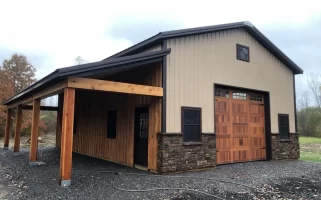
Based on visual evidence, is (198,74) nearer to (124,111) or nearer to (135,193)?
(124,111)

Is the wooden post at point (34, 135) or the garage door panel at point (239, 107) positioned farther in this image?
the garage door panel at point (239, 107)

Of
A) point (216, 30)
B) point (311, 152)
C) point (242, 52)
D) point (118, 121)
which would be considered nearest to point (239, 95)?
point (242, 52)

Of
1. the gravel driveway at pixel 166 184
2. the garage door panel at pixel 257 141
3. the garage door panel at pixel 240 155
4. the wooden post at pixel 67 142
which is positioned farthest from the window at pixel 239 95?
the wooden post at pixel 67 142

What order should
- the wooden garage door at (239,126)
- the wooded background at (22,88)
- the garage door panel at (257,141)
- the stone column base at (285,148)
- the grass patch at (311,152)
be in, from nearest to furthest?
the wooden garage door at (239,126) → the garage door panel at (257,141) → the stone column base at (285,148) → the grass patch at (311,152) → the wooded background at (22,88)

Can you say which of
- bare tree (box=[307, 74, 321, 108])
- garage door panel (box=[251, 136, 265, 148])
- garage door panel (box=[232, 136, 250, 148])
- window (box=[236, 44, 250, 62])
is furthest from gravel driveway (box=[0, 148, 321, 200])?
bare tree (box=[307, 74, 321, 108])

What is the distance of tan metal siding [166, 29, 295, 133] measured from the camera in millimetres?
7885

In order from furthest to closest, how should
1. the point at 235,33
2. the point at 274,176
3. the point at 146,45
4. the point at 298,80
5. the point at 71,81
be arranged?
the point at 298,80, the point at 235,33, the point at 146,45, the point at 274,176, the point at 71,81

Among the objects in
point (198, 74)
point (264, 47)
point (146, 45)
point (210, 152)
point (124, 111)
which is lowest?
point (210, 152)

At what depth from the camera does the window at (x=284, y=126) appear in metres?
11.1

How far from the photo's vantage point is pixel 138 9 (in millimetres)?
13977

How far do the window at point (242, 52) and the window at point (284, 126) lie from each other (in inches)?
122

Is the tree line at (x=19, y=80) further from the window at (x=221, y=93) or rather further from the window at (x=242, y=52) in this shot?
the window at (x=242, y=52)

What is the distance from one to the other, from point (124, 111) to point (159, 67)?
2.43 metres

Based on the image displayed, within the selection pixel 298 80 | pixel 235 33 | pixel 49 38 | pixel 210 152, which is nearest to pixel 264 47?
pixel 235 33
